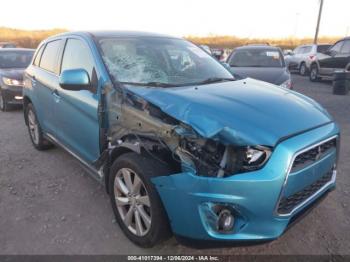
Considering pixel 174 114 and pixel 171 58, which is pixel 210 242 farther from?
pixel 171 58

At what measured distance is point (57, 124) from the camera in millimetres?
4375

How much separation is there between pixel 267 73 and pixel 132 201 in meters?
5.83

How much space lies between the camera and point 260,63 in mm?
8836

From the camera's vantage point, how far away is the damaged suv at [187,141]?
2.36 meters

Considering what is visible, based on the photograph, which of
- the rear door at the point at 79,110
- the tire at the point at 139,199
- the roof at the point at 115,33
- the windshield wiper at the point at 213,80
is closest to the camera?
the tire at the point at 139,199

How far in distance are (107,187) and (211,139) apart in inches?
52.4

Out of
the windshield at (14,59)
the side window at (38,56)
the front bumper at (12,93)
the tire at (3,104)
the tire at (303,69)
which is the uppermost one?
the side window at (38,56)

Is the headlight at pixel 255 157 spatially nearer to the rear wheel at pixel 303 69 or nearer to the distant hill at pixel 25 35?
the rear wheel at pixel 303 69

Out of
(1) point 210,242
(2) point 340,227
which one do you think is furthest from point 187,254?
(2) point 340,227

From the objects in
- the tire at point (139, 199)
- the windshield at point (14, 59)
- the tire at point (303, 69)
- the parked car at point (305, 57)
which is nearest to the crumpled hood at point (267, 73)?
the tire at point (139, 199)

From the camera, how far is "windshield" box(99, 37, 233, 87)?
3404 mm

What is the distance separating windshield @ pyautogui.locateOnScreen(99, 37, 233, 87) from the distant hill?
1652 inches

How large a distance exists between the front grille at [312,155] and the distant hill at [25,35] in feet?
143

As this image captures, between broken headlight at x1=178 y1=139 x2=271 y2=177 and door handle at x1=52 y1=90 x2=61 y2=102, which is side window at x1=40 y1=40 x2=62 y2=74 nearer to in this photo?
door handle at x1=52 y1=90 x2=61 y2=102
